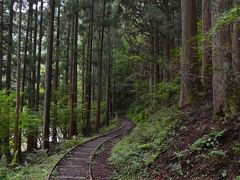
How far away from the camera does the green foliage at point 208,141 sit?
7910mm

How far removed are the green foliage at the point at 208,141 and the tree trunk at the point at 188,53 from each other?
4538mm

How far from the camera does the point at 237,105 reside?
8625 mm

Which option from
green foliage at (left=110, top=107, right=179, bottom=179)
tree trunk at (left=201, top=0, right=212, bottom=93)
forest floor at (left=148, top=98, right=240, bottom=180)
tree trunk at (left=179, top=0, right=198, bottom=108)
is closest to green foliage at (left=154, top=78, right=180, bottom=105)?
tree trunk at (left=179, top=0, right=198, bottom=108)

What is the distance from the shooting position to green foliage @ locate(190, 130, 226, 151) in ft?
26.0

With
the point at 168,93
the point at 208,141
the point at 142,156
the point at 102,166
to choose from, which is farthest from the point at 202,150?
the point at 168,93

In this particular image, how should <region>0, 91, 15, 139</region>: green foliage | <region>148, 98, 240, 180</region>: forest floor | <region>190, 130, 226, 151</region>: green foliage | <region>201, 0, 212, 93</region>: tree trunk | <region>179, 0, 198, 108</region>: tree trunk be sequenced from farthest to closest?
<region>0, 91, 15, 139</region>: green foliage, <region>179, 0, 198, 108</region>: tree trunk, <region>201, 0, 212, 93</region>: tree trunk, <region>190, 130, 226, 151</region>: green foliage, <region>148, 98, 240, 180</region>: forest floor

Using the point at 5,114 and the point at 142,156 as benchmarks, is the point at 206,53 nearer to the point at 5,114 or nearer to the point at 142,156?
the point at 142,156

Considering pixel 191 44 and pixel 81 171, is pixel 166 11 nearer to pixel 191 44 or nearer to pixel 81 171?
pixel 191 44

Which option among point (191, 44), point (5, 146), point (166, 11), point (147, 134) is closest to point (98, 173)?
point (147, 134)

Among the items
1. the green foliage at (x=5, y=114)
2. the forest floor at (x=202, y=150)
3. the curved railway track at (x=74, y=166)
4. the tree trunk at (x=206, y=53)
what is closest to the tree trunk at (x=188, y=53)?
the tree trunk at (x=206, y=53)

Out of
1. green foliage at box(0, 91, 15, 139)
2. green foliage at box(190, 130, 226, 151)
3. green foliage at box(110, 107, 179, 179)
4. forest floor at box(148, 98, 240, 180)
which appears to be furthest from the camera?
green foliage at box(0, 91, 15, 139)

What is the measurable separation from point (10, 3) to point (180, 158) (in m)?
16.5

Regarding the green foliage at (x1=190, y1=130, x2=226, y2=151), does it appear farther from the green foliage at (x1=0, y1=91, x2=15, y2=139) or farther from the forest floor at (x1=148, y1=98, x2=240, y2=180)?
the green foliage at (x1=0, y1=91, x2=15, y2=139)

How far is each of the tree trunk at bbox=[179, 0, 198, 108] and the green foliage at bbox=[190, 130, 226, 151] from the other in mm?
4538
